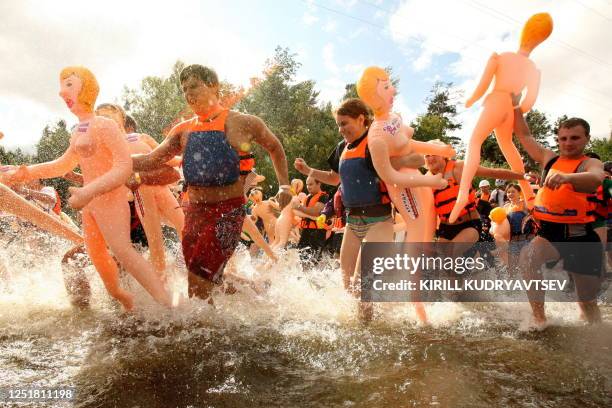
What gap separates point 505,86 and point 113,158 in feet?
10.4

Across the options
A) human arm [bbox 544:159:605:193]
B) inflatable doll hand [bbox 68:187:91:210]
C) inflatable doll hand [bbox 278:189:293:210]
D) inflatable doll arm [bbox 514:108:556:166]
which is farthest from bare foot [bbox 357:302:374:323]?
inflatable doll hand [bbox 68:187:91:210]

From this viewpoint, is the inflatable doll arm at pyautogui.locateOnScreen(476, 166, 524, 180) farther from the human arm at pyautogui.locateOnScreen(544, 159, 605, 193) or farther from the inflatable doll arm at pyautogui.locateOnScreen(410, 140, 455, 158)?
the human arm at pyautogui.locateOnScreen(544, 159, 605, 193)

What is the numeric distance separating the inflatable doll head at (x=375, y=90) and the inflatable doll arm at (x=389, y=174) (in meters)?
0.39

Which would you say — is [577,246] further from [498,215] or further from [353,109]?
[498,215]

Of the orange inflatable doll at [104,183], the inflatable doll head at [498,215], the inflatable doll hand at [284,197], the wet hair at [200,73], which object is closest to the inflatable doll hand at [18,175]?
the orange inflatable doll at [104,183]

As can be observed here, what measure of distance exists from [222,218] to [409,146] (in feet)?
5.42

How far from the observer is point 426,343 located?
334 centimetres

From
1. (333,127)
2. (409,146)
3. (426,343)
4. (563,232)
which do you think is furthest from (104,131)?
(333,127)

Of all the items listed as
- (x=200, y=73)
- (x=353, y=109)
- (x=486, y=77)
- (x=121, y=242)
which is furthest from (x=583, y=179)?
(x=121, y=242)

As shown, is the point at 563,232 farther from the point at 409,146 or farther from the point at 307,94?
the point at 307,94

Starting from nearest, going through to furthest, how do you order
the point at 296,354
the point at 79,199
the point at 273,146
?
the point at 296,354 < the point at 79,199 < the point at 273,146

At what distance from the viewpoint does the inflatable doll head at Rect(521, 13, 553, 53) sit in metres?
3.77

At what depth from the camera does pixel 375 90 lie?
3781 millimetres

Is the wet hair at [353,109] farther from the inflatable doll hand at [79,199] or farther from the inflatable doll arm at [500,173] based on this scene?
the inflatable doll hand at [79,199]
